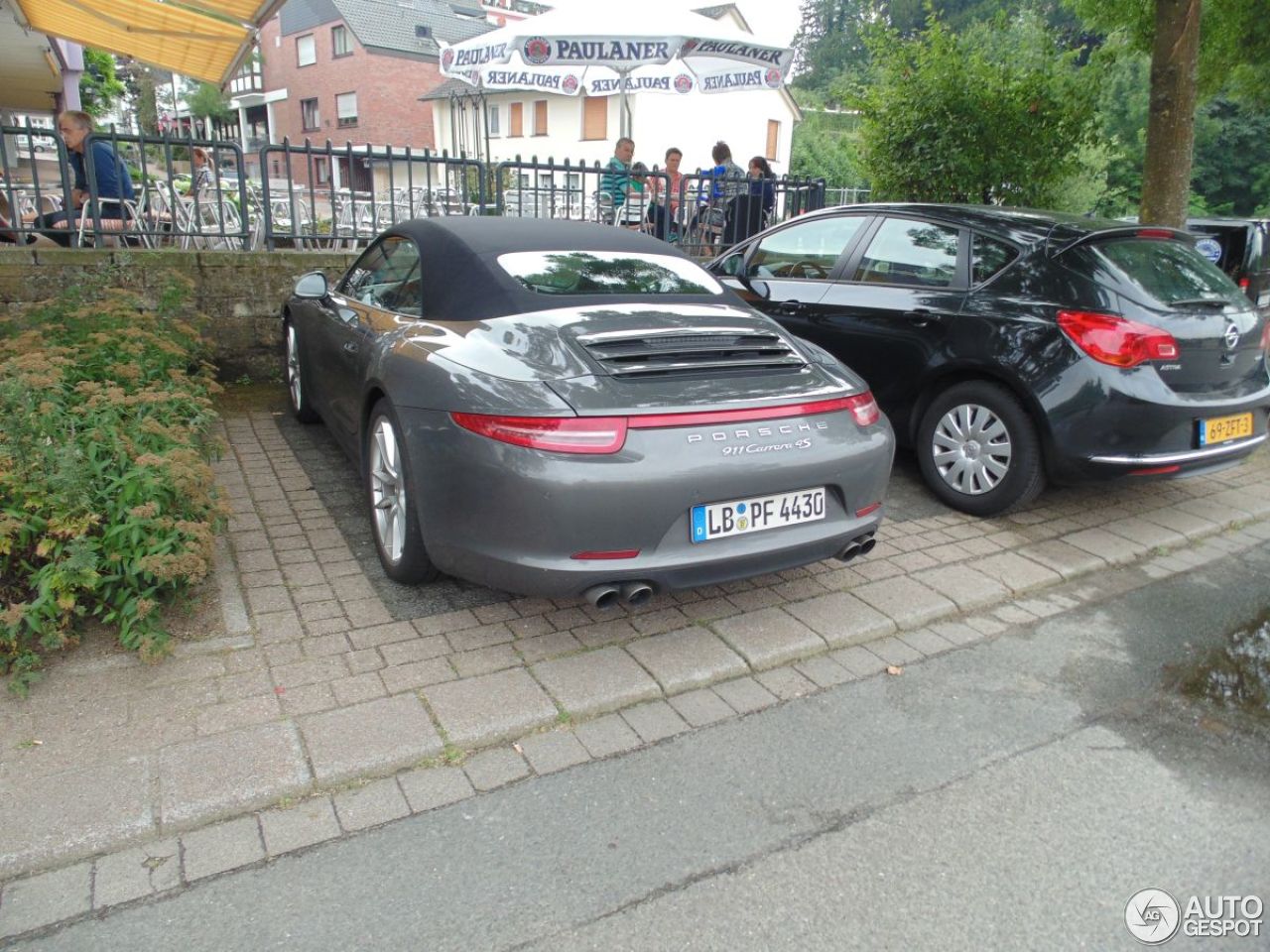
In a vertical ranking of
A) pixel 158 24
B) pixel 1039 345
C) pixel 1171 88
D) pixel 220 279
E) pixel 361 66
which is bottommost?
pixel 1039 345

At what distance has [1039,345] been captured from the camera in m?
4.62

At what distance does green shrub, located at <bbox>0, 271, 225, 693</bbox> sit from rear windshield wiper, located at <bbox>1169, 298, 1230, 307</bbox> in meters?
4.68

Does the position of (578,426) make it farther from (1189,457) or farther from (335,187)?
(335,187)

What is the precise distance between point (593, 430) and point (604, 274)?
4.49ft

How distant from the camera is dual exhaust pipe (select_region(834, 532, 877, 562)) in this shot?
3607mm

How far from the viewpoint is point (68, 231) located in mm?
6637

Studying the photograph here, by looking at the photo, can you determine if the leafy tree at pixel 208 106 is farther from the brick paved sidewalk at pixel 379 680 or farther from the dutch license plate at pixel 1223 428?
the dutch license plate at pixel 1223 428

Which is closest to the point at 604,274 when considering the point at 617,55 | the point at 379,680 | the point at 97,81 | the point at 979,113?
the point at 379,680

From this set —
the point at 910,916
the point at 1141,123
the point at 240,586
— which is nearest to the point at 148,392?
the point at 240,586

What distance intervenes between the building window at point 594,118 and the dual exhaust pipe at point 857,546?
32.9m

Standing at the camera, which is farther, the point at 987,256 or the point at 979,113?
the point at 979,113

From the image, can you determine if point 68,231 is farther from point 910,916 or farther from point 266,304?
point 910,916

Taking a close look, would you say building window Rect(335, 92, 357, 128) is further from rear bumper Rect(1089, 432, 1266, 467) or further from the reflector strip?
the reflector strip

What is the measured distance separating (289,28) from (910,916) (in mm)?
58284
